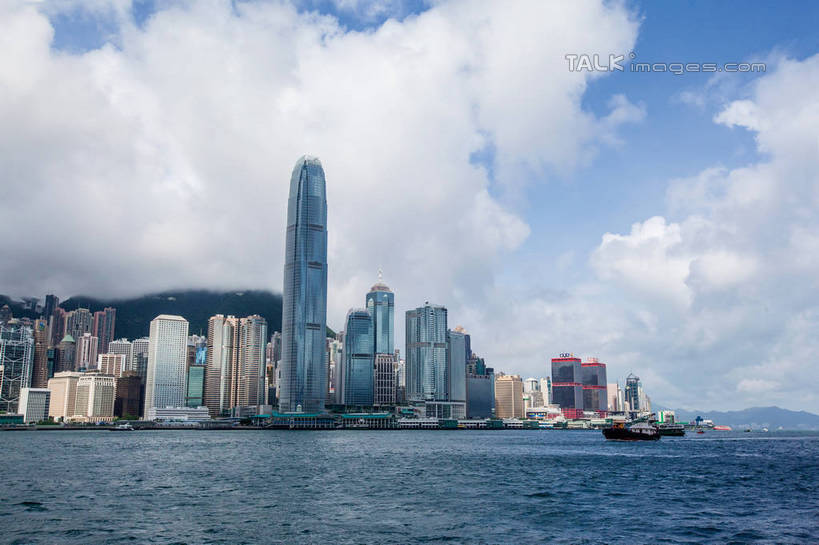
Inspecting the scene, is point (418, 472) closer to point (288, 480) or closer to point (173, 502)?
point (288, 480)

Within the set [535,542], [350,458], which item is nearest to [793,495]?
[535,542]

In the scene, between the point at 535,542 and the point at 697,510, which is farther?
the point at 697,510

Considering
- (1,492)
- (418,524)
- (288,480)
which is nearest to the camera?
(418,524)

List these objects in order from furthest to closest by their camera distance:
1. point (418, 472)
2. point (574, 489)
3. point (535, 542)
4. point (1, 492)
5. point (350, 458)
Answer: point (350, 458), point (418, 472), point (574, 489), point (1, 492), point (535, 542)

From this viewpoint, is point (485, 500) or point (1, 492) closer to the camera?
point (485, 500)

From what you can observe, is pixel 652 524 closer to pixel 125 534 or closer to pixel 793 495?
pixel 793 495

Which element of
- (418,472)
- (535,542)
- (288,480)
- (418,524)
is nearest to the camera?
(535,542)

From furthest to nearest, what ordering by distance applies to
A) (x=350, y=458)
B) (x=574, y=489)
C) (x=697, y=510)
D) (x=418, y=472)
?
1. (x=350, y=458)
2. (x=418, y=472)
3. (x=574, y=489)
4. (x=697, y=510)

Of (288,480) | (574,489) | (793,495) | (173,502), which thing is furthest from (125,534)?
(793,495)
